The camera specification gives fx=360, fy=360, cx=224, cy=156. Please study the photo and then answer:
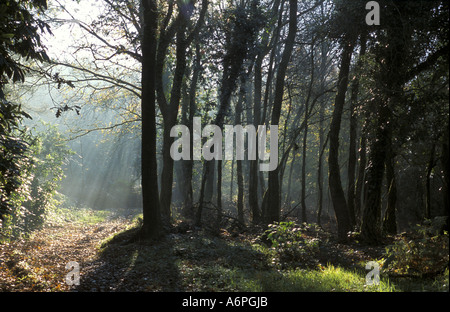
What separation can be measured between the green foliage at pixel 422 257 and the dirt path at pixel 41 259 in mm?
6544

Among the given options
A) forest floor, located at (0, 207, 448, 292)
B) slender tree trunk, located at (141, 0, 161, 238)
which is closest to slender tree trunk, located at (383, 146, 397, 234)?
forest floor, located at (0, 207, 448, 292)

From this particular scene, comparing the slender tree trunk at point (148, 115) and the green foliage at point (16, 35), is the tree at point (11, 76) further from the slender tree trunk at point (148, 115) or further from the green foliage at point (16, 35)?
the slender tree trunk at point (148, 115)

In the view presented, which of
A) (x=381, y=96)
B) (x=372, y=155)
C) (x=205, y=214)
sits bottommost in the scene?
(x=205, y=214)

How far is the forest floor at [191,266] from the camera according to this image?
22.7 ft

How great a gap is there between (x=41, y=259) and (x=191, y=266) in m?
4.39

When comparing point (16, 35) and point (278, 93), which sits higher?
point (278, 93)

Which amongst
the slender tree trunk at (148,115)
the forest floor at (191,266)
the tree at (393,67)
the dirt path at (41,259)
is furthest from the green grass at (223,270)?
the tree at (393,67)

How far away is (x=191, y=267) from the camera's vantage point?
8.70m

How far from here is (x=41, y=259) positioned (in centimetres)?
993

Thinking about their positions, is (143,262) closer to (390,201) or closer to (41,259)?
(41,259)

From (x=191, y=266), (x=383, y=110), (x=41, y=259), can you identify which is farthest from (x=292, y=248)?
(x=41, y=259)
